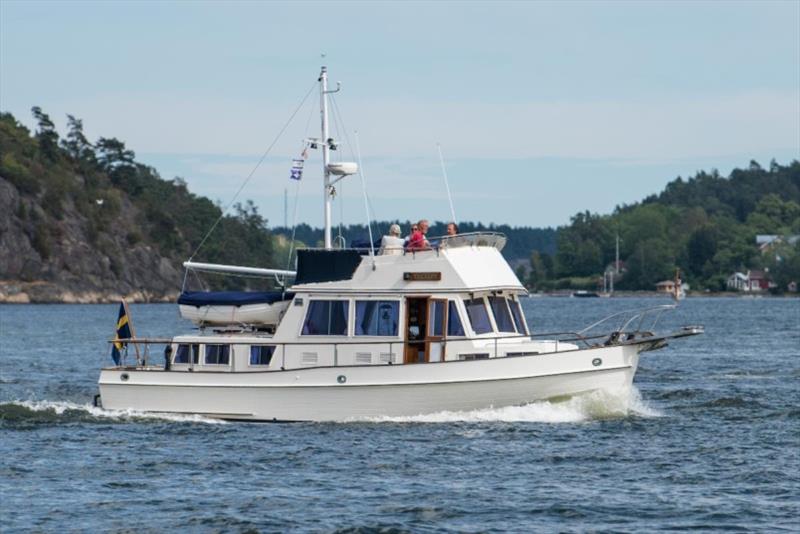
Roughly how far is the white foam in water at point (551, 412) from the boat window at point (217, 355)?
124 inches

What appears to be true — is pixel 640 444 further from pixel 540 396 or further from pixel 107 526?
pixel 107 526

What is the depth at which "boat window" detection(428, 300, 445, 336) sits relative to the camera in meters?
28.9

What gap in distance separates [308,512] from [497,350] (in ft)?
27.5

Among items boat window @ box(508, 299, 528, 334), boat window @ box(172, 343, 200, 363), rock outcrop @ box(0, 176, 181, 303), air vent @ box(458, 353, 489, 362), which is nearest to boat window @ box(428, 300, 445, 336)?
air vent @ box(458, 353, 489, 362)

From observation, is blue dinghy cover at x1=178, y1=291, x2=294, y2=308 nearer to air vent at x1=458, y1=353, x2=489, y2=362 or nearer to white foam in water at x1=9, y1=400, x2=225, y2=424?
white foam in water at x1=9, y1=400, x2=225, y2=424

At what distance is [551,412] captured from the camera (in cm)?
2883

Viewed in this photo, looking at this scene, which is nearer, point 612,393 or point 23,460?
point 23,460

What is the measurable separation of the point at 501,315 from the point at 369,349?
9.24ft

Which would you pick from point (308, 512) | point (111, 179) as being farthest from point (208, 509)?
point (111, 179)

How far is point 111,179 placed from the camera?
181m

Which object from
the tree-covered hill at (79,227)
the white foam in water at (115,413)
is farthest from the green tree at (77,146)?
the white foam in water at (115,413)

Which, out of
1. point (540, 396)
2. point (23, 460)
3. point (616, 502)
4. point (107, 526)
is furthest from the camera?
point (540, 396)

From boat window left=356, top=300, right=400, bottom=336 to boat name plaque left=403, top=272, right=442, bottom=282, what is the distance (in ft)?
1.60

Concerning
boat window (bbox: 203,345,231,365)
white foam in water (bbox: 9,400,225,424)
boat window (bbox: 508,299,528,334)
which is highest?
boat window (bbox: 508,299,528,334)
